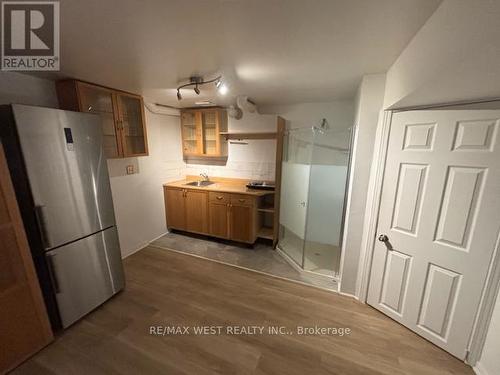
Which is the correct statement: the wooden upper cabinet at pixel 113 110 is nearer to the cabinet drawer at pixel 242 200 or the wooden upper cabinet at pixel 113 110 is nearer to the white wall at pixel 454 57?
the cabinet drawer at pixel 242 200

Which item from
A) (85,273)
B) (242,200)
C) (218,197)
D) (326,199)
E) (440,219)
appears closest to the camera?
(440,219)

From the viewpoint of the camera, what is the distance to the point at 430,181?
60.2 inches

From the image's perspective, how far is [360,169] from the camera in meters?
1.93

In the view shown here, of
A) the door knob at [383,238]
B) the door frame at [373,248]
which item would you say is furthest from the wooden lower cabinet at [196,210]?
the door knob at [383,238]

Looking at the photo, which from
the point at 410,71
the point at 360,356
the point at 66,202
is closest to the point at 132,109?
the point at 66,202

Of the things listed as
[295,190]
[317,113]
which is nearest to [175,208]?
[295,190]

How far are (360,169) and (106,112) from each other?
2907mm

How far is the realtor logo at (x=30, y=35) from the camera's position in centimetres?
99

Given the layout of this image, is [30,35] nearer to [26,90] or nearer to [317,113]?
[26,90]

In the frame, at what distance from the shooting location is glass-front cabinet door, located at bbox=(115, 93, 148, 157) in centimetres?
248

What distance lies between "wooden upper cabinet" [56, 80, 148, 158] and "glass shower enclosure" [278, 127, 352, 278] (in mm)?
2090

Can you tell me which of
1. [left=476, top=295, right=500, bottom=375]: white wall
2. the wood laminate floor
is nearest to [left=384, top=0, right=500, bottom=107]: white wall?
[left=476, top=295, right=500, bottom=375]: white wall

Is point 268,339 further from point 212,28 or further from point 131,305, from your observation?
point 212,28

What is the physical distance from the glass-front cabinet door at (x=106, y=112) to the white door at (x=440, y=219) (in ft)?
9.63
